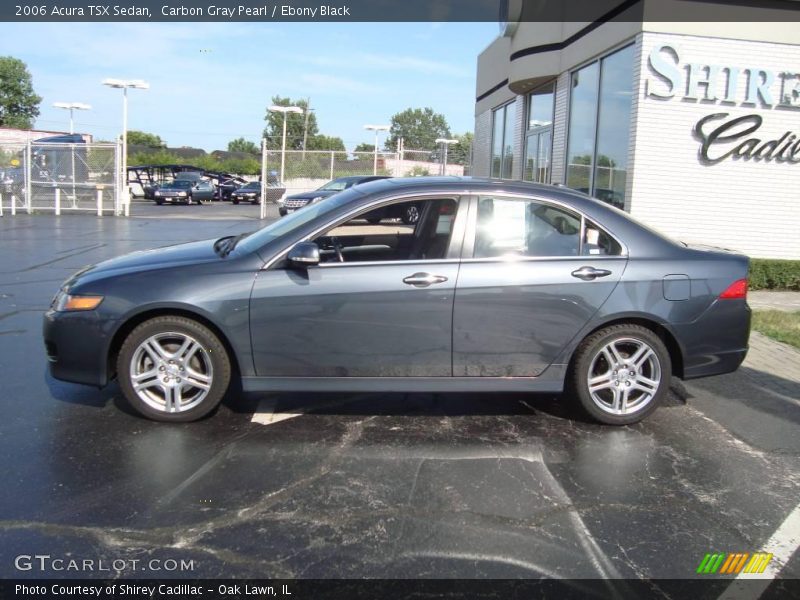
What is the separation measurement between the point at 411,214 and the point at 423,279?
1.87 ft

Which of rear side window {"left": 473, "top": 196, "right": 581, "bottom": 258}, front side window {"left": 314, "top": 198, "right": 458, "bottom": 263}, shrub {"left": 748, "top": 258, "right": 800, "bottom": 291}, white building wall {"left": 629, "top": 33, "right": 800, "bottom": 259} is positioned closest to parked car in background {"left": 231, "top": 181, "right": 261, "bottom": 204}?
white building wall {"left": 629, "top": 33, "right": 800, "bottom": 259}

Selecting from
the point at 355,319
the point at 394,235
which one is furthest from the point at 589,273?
the point at 355,319

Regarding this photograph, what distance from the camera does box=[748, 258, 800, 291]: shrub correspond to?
10211mm

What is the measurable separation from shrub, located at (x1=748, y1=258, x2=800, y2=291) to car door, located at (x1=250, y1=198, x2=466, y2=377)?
7556 mm

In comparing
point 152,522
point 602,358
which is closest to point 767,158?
point 602,358

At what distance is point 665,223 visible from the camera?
37.3ft

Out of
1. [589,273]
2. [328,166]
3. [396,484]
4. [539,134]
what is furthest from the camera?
[328,166]

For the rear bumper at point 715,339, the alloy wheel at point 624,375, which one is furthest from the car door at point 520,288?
the rear bumper at point 715,339

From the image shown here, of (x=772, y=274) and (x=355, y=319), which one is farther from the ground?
(x=772, y=274)

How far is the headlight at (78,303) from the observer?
443 centimetres

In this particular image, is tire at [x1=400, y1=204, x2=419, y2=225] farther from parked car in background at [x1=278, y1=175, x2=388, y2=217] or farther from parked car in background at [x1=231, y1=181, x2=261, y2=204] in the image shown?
parked car in background at [x1=231, y1=181, x2=261, y2=204]

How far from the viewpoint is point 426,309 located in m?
4.44

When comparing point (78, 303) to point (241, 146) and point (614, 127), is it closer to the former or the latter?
point (614, 127)

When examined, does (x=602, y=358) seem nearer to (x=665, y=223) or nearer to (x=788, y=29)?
(x=665, y=223)
